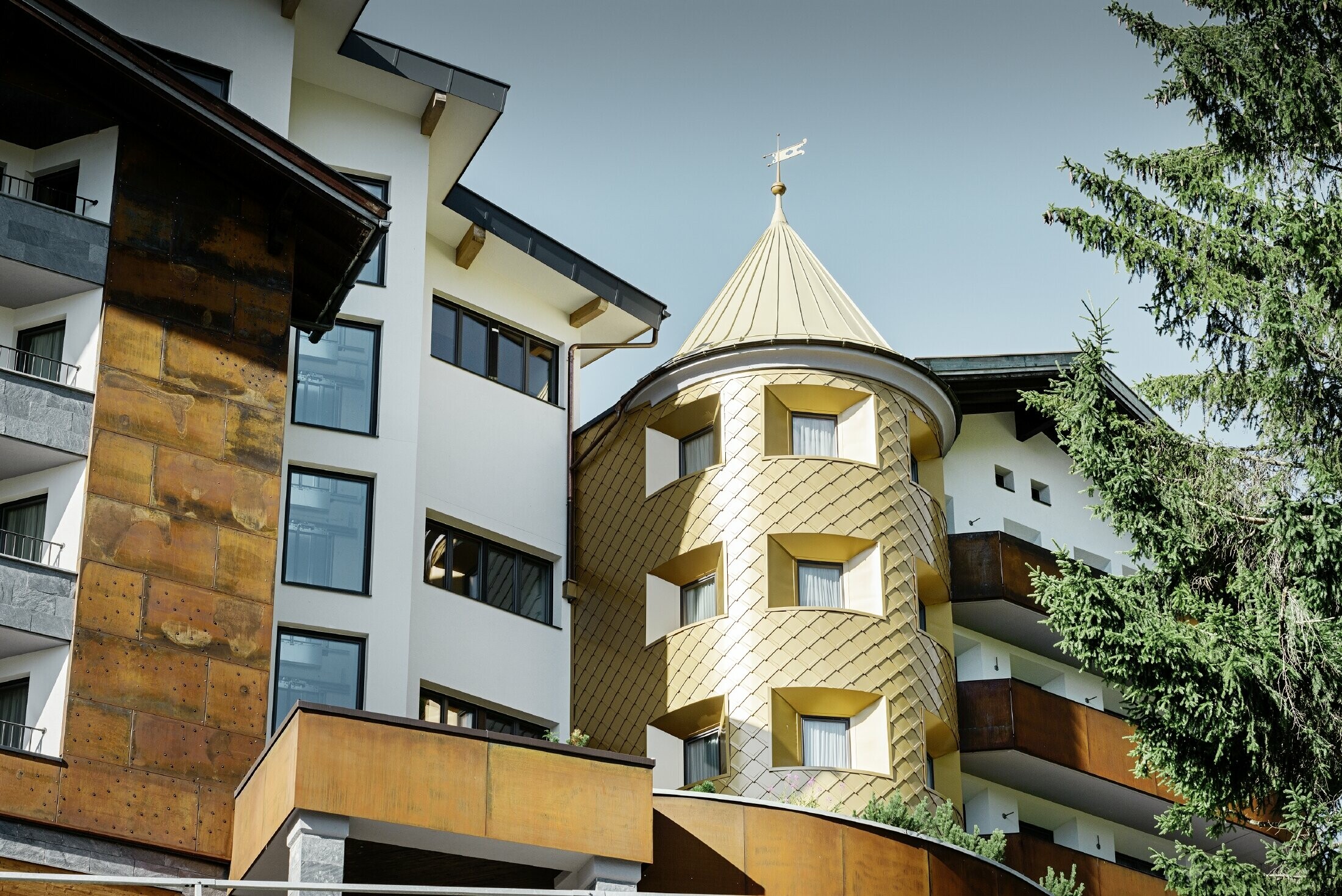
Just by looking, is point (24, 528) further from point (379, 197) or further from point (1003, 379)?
point (1003, 379)

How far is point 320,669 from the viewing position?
26172 mm

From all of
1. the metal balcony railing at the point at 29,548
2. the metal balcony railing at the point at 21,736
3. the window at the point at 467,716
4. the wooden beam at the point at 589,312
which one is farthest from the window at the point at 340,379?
the metal balcony railing at the point at 21,736

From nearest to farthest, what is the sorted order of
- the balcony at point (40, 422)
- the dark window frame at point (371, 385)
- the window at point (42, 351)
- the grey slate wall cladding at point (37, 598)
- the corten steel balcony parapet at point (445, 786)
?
the corten steel balcony parapet at point (445, 786), the grey slate wall cladding at point (37, 598), the balcony at point (40, 422), the window at point (42, 351), the dark window frame at point (371, 385)

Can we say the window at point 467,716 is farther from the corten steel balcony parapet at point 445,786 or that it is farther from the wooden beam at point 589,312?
the wooden beam at point 589,312

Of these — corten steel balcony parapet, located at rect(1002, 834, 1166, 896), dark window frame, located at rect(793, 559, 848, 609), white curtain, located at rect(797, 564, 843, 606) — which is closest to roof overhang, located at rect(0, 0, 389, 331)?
dark window frame, located at rect(793, 559, 848, 609)

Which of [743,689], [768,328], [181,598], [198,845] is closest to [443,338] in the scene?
[768,328]

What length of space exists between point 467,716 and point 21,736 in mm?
8662

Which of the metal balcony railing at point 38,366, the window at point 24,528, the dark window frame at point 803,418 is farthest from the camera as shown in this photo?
the dark window frame at point 803,418

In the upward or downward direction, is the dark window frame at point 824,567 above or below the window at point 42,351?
below

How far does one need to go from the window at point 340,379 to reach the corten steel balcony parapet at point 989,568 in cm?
→ 1130

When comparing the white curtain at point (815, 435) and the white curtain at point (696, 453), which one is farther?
the white curtain at point (696, 453)

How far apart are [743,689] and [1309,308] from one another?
437 inches

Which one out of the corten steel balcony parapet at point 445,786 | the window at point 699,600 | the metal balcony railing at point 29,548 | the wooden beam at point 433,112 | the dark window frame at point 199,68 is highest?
the wooden beam at point 433,112

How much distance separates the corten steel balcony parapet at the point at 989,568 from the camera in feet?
108
